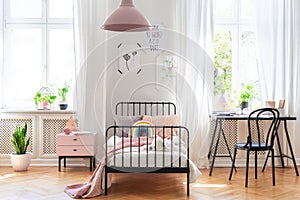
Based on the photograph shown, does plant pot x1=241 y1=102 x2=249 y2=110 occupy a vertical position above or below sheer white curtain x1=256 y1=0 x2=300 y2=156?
below

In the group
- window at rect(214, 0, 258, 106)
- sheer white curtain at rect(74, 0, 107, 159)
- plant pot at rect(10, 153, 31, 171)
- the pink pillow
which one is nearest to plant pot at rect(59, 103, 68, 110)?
sheer white curtain at rect(74, 0, 107, 159)

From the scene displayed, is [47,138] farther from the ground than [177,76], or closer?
closer

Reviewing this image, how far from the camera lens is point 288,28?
5680 mm

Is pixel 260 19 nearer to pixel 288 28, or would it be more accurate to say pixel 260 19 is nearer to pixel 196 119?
pixel 288 28

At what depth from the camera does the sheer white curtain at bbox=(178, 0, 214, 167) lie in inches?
221

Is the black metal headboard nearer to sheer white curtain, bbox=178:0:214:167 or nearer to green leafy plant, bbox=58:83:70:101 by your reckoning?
sheer white curtain, bbox=178:0:214:167

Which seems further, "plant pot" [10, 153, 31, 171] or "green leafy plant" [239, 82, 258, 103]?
"green leafy plant" [239, 82, 258, 103]

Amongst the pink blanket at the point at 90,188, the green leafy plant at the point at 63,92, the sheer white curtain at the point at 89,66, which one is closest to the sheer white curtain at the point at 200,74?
the sheer white curtain at the point at 89,66

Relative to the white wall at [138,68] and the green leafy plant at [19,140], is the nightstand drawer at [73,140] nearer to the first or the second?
the green leafy plant at [19,140]

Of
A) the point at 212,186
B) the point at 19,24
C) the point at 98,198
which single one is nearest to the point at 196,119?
the point at 212,186

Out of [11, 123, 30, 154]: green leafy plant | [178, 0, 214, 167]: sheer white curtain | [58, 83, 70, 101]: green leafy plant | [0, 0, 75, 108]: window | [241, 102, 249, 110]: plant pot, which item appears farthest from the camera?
[0, 0, 75, 108]: window

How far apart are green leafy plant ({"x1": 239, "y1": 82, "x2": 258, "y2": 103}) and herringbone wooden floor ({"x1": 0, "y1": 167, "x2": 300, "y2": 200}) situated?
1047mm

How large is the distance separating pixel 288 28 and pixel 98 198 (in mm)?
3374

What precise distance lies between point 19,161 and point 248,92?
3.15 m
